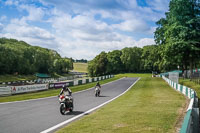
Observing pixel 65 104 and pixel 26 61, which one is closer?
pixel 65 104

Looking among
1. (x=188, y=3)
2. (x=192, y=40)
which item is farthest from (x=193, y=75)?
(x=188, y=3)

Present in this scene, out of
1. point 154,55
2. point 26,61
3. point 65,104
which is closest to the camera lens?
point 65,104

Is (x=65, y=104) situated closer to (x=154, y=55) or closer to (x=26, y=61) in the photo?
(x=154, y=55)

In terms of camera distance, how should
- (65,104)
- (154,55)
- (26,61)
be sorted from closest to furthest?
(65,104) → (154,55) → (26,61)

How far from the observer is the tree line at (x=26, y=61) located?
302 ft

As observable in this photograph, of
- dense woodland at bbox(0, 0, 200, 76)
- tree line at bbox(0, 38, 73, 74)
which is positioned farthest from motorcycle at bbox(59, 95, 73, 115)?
tree line at bbox(0, 38, 73, 74)

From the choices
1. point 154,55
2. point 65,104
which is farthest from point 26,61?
point 65,104

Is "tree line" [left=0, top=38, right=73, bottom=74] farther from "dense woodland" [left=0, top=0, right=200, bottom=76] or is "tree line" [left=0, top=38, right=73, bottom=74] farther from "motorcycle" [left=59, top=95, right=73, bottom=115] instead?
"motorcycle" [left=59, top=95, right=73, bottom=115]

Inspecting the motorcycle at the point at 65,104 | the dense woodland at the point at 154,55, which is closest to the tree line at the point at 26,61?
the dense woodland at the point at 154,55

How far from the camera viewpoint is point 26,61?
106m

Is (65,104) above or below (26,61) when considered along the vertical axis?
below

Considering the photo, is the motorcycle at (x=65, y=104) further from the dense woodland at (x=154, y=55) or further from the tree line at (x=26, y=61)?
the tree line at (x=26, y=61)

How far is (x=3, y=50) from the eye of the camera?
92562 mm

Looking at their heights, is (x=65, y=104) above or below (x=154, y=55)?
below
